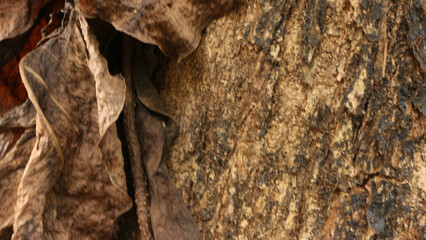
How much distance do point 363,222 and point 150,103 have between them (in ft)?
1.41

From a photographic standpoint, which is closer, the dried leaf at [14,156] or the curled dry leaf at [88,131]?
the curled dry leaf at [88,131]

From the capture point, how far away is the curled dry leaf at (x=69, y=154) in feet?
2.57

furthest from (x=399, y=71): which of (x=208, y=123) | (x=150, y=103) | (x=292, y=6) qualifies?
(x=150, y=103)

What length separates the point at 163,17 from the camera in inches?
29.4

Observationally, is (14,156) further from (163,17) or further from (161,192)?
(163,17)

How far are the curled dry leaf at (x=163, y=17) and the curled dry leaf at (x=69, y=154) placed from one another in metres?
Result: 0.07

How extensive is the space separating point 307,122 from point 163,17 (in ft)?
0.98

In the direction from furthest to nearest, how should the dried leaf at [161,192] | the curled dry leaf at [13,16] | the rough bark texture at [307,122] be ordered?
the curled dry leaf at [13,16] → the dried leaf at [161,192] → the rough bark texture at [307,122]

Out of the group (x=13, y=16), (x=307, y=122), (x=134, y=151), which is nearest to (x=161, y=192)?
(x=134, y=151)

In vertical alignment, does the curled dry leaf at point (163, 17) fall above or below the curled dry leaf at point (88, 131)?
above

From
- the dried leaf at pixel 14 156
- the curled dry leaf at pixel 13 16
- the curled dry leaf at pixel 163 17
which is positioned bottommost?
the dried leaf at pixel 14 156

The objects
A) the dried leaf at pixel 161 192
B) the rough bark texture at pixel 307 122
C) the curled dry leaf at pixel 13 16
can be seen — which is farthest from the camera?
the curled dry leaf at pixel 13 16

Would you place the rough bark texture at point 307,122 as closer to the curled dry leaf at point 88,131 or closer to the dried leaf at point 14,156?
the curled dry leaf at point 88,131

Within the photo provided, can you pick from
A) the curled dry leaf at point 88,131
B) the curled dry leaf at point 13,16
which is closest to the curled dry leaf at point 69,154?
the curled dry leaf at point 88,131
